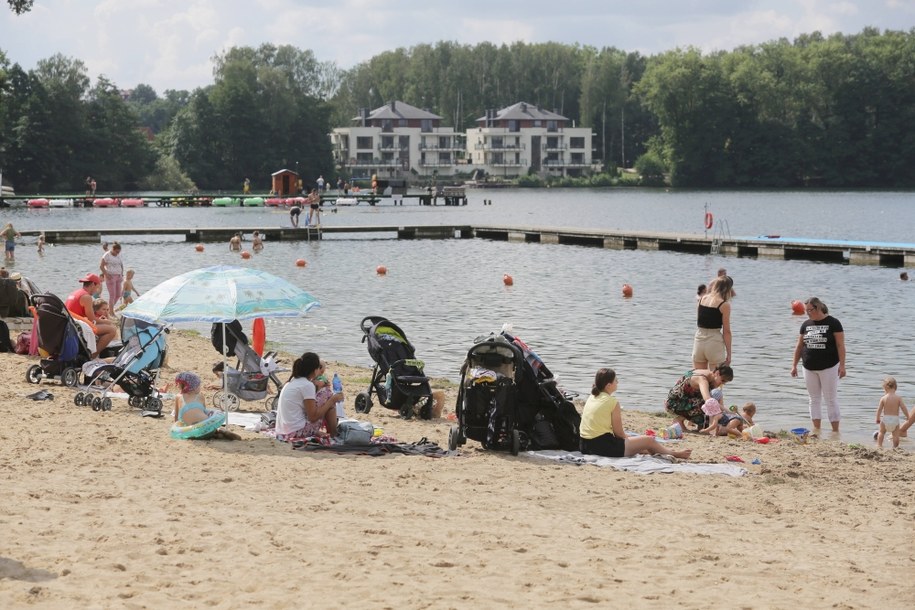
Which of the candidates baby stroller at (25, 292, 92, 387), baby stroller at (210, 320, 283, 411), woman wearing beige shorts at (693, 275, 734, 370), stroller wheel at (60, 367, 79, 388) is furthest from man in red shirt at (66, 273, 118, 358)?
woman wearing beige shorts at (693, 275, 734, 370)

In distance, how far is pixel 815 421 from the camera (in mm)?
14742

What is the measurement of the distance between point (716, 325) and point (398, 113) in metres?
161

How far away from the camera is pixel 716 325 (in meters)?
15.1

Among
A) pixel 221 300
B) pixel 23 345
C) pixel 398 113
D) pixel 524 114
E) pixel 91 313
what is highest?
pixel 524 114

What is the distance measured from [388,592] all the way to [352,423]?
16.0 ft

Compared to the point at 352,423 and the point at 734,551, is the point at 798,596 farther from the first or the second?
the point at 352,423

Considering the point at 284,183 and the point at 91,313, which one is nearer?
the point at 91,313

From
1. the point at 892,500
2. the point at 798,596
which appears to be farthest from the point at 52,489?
the point at 892,500

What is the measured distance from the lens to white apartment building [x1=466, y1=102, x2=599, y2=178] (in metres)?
175

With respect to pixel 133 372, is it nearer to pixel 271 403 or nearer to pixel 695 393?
pixel 271 403

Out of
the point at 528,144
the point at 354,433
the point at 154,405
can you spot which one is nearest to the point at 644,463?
the point at 354,433

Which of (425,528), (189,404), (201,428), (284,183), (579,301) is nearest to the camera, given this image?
(425,528)

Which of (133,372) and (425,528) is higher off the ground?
(133,372)

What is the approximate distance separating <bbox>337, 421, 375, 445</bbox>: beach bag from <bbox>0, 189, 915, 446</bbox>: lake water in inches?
237
